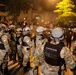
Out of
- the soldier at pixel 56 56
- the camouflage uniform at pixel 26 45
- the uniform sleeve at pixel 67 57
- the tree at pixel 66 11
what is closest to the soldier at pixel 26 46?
the camouflage uniform at pixel 26 45

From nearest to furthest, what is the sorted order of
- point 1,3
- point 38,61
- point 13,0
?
point 38,61 < point 13,0 < point 1,3

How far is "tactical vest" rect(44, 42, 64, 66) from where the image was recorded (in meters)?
5.07

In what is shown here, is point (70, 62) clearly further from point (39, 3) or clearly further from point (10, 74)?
point (39, 3)

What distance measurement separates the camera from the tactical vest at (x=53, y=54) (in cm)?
507

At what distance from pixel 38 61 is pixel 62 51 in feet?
2.53

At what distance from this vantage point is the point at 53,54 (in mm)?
5152

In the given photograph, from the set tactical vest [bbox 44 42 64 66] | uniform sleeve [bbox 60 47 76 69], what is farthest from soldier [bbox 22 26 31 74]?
uniform sleeve [bbox 60 47 76 69]

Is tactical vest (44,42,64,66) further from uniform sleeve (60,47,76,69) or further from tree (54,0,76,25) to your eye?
tree (54,0,76,25)

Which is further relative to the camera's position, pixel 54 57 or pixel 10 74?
pixel 10 74

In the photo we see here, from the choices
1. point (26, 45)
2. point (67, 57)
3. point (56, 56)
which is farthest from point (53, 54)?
point (26, 45)

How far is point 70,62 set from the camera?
498 centimetres

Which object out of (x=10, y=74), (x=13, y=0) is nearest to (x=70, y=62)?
(x=10, y=74)

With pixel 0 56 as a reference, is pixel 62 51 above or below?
Result: above

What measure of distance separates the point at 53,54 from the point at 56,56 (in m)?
0.09
